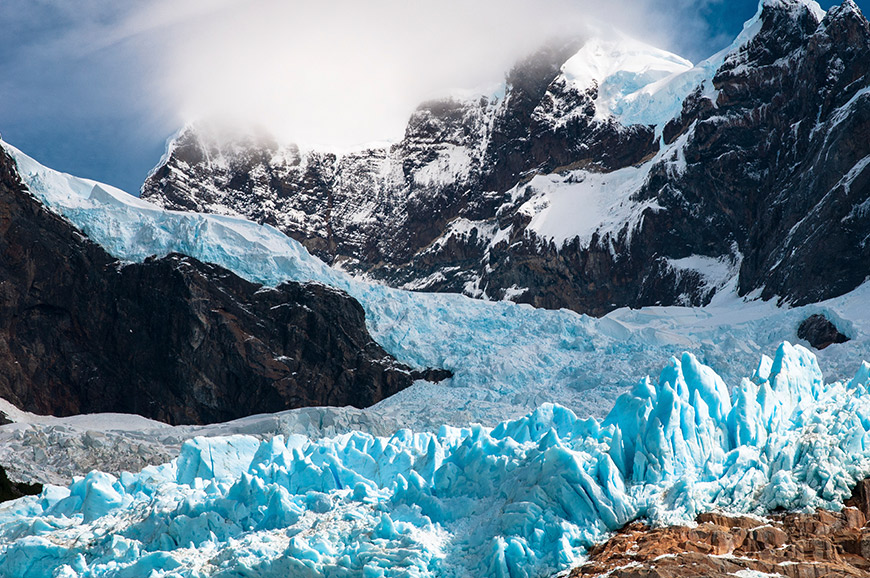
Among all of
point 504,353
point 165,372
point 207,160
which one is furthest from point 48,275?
point 207,160

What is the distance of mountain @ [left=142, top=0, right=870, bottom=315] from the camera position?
89938 millimetres

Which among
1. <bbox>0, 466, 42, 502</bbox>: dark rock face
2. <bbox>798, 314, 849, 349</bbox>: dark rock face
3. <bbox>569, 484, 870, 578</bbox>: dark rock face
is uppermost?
<bbox>0, 466, 42, 502</bbox>: dark rock face

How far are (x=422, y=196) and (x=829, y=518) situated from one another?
113930 millimetres

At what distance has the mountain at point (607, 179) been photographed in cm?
8994

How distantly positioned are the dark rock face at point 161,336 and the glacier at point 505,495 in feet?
157

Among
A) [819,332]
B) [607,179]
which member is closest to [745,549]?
[819,332]

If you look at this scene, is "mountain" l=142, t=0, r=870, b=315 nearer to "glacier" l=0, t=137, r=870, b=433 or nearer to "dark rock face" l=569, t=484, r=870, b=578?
"glacier" l=0, t=137, r=870, b=433

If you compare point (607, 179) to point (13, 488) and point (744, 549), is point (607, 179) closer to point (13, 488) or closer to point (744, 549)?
point (13, 488)

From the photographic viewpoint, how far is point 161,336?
81812 millimetres

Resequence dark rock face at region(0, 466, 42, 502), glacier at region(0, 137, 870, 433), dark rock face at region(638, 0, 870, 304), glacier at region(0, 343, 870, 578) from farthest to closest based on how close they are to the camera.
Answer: dark rock face at region(638, 0, 870, 304) → glacier at region(0, 137, 870, 433) → dark rock face at region(0, 466, 42, 502) → glacier at region(0, 343, 870, 578)

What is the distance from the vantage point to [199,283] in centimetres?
8012

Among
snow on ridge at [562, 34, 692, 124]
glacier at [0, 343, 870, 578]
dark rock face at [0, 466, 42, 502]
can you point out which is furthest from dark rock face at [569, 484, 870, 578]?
snow on ridge at [562, 34, 692, 124]

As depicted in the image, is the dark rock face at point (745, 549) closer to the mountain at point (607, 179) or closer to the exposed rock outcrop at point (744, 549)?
the exposed rock outcrop at point (744, 549)

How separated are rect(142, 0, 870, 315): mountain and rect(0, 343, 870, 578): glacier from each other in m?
57.2
